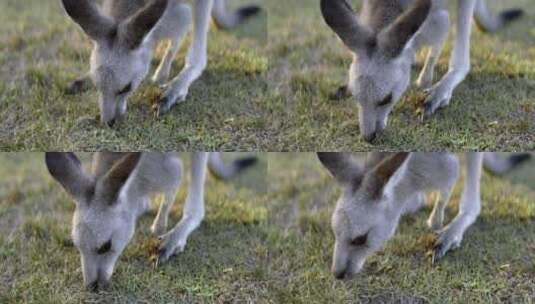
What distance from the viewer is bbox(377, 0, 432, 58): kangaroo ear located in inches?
203

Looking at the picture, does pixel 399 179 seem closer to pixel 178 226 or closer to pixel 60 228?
pixel 178 226

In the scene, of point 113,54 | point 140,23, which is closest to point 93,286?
point 113,54

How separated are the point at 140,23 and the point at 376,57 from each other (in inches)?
57.5

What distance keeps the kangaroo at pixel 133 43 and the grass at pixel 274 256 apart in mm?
530

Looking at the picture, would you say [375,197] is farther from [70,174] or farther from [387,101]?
[70,174]

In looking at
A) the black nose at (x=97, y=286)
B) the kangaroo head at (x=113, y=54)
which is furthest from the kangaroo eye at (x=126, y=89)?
the black nose at (x=97, y=286)

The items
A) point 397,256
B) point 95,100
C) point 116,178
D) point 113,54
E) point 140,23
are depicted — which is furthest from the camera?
point 95,100

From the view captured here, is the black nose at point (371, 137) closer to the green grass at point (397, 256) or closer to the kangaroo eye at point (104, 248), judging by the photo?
the green grass at point (397, 256)

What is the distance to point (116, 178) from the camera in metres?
5.18

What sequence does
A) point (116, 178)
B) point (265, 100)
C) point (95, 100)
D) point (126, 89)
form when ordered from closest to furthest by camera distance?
point (116, 178) < point (126, 89) < point (95, 100) < point (265, 100)

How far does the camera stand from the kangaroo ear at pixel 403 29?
516 cm

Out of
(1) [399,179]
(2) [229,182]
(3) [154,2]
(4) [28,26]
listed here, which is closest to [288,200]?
(2) [229,182]

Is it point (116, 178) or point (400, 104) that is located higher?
point (116, 178)

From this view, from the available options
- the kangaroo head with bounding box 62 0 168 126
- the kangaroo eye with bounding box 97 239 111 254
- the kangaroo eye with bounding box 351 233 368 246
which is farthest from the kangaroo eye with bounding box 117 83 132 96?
the kangaroo eye with bounding box 351 233 368 246
